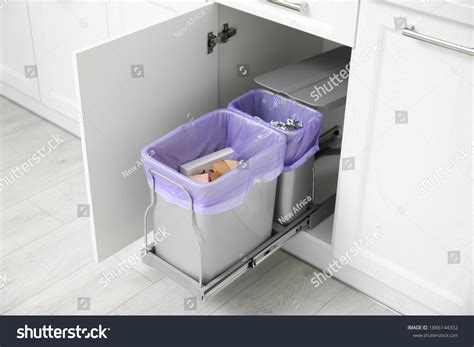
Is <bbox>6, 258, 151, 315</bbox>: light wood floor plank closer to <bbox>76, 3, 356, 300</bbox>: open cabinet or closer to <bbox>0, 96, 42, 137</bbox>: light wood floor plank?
<bbox>76, 3, 356, 300</bbox>: open cabinet

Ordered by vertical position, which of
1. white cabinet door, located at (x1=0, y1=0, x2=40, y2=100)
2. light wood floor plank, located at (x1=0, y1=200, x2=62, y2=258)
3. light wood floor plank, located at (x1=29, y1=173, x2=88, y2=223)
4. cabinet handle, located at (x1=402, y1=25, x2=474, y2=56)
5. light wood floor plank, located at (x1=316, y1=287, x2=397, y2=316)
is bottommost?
light wood floor plank, located at (x1=316, y1=287, x2=397, y2=316)

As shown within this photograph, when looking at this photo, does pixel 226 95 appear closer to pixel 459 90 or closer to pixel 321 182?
pixel 321 182

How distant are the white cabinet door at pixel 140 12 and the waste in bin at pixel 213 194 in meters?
0.32

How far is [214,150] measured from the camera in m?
1.97

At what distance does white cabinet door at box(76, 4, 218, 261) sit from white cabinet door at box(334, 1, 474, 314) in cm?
45

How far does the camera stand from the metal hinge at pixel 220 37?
6.33ft

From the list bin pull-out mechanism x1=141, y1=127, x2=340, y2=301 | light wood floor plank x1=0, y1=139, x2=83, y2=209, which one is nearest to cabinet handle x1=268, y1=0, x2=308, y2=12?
bin pull-out mechanism x1=141, y1=127, x2=340, y2=301

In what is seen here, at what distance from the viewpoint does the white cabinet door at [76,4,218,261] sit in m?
1.67

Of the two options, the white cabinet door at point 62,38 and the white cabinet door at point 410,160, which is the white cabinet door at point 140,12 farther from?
the white cabinet door at point 410,160

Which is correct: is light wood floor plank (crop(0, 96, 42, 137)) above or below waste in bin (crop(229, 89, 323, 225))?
below

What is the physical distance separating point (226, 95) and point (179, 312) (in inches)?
25.6

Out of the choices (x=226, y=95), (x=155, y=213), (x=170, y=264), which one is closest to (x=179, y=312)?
(x=170, y=264)

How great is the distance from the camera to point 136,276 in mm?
2049

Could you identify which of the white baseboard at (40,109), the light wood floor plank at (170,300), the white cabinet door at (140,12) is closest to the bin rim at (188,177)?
the white cabinet door at (140,12)
